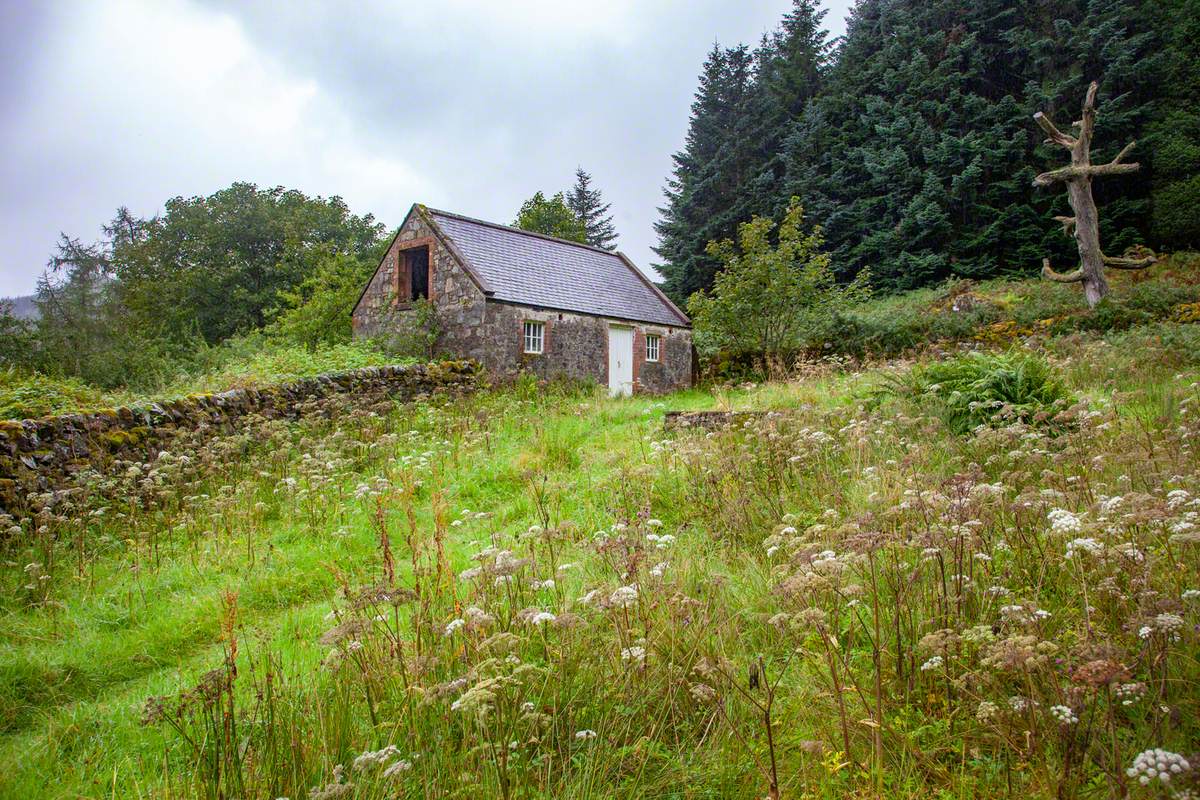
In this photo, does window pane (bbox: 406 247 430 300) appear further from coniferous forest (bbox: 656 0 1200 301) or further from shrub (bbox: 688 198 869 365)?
coniferous forest (bbox: 656 0 1200 301)

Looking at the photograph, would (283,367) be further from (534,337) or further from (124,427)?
(534,337)

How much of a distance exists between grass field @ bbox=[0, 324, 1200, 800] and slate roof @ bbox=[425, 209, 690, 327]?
12.0 m

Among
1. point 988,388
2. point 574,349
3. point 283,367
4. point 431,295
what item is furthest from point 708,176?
point 988,388

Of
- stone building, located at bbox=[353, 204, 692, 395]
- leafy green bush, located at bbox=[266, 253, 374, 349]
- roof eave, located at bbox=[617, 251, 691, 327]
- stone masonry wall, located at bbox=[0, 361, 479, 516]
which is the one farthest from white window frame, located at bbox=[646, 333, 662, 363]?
stone masonry wall, located at bbox=[0, 361, 479, 516]

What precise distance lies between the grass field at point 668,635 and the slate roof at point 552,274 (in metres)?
12.0

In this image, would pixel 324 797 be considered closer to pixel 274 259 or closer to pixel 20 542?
pixel 20 542

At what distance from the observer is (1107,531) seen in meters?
2.76

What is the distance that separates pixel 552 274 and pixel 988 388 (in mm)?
15488

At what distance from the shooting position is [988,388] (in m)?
6.77

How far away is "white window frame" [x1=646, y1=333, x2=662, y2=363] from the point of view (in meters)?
22.0

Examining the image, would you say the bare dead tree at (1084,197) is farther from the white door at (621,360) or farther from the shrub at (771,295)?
the white door at (621,360)

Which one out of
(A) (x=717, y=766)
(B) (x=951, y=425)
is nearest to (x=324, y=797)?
(A) (x=717, y=766)

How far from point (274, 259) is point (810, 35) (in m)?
35.1

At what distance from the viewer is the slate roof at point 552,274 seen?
18188 millimetres
